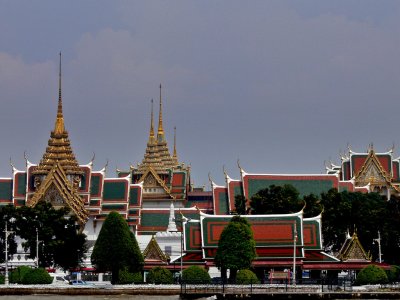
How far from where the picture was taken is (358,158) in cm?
14162

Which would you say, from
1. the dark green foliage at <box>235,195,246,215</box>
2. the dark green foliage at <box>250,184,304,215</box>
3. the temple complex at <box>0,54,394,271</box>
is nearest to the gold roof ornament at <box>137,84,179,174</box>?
the temple complex at <box>0,54,394,271</box>

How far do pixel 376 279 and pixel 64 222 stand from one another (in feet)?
92.5

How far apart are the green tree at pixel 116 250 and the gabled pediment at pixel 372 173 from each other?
51.4 metres

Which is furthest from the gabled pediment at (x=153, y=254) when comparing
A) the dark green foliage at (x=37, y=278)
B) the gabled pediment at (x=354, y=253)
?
the gabled pediment at (x=354, y=253)

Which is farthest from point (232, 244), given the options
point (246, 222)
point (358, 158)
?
point (358, 158)

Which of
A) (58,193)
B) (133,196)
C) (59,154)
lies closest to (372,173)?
(133,196)

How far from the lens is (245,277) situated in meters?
84.8

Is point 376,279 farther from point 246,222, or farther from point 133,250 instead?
point 133,250

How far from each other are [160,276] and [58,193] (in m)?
35.4

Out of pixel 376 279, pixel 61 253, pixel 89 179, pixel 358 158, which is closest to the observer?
pixel 376 279

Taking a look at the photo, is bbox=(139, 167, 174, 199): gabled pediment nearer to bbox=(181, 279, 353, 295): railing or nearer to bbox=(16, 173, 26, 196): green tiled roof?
bbox=(16, 173, 26, 196): green tiled roof

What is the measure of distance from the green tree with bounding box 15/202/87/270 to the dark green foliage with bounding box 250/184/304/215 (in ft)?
42.0

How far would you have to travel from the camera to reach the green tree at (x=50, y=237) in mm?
102312

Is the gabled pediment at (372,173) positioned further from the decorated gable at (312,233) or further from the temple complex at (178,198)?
the decorated gable at (312,233)
